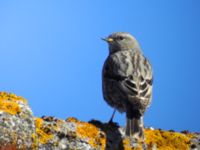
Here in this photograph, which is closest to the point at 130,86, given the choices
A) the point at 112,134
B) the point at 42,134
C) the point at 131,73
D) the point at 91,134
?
the point at 131,73

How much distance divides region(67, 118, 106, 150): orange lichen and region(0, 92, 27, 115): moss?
1.06 m

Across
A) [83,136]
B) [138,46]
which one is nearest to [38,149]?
[83,136]

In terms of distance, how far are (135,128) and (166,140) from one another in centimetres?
75

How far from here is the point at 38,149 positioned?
6.49 meters

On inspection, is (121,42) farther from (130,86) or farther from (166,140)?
(166,140)

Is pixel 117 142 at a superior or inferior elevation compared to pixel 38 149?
superior

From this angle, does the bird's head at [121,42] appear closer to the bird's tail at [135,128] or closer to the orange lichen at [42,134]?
the bird's tail at [135,128]

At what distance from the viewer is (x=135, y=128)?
768 cm

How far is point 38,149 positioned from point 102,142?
1.17m

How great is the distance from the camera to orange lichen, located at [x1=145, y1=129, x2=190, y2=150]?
7.83m

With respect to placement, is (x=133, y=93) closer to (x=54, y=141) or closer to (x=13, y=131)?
(x=54, y=141)

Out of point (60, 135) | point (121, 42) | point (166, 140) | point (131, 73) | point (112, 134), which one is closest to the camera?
point (60, 135)

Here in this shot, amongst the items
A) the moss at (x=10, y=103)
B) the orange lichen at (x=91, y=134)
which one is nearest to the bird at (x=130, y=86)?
the orange lichen at (x=91, y=134)

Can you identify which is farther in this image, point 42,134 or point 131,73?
point 131,73
